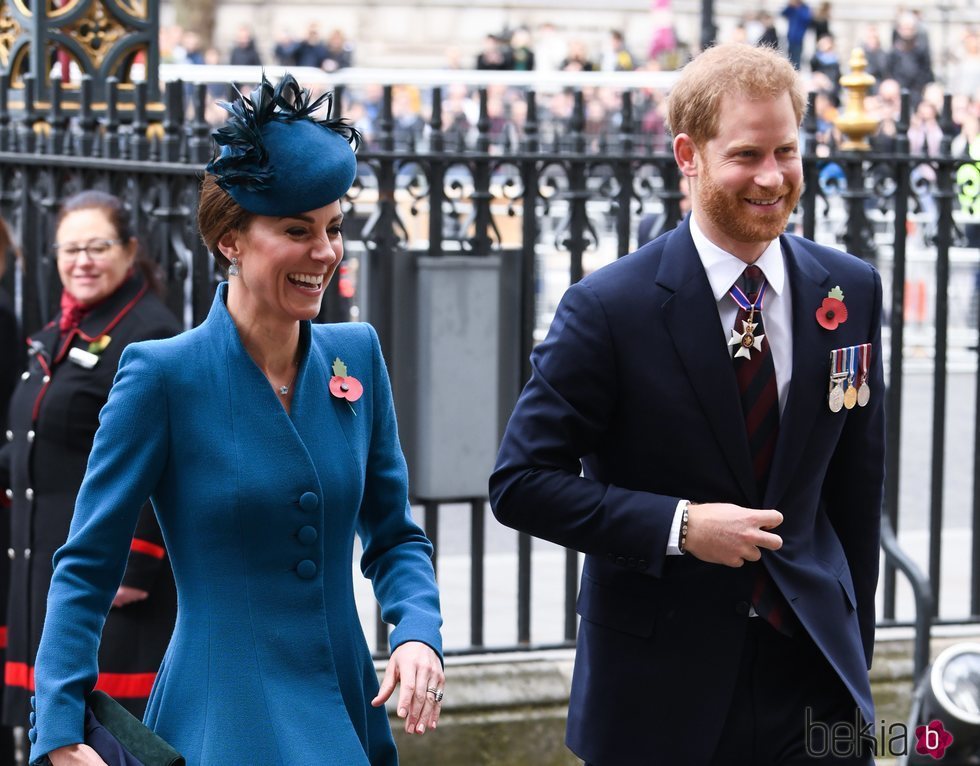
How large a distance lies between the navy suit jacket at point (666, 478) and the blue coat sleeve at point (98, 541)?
70 centimetres

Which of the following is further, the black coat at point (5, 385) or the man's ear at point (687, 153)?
the black coat at point (5, 385)

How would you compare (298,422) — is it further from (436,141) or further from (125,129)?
(125,129)

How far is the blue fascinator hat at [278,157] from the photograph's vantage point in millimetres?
3070

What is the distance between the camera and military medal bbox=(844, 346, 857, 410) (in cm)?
343

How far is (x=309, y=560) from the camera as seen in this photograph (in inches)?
122

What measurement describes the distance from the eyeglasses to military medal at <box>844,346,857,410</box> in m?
2.60

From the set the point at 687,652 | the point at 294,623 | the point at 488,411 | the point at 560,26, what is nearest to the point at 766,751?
the point at 687,652

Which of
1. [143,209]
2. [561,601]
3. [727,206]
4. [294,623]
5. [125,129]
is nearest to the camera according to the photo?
[294,623]

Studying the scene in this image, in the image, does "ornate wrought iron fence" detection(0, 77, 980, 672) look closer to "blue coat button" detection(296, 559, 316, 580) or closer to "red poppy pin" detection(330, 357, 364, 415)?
"red poppy pin" detection(330, 357, 364, 415)

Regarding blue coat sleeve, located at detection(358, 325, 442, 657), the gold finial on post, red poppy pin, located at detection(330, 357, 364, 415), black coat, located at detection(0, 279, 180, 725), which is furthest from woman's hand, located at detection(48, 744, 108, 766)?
the gold finial on post

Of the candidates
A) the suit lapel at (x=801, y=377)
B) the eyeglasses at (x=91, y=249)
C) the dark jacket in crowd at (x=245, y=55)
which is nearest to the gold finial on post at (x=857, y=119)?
the eyeglasses at (x=91, y=249)

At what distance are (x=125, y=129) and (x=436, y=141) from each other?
3.90ft

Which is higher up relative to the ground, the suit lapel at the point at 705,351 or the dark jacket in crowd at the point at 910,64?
the dark jacket in crowd at the point at 910,64

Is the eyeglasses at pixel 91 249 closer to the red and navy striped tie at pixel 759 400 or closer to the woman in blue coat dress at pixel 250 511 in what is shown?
the woman in blue coat dress at pixel 250 511
